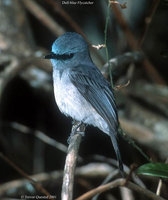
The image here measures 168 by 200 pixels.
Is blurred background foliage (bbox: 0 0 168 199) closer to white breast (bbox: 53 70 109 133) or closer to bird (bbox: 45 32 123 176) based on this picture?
bird (bbox: 45 32 123 176)

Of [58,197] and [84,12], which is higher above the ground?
[84,12]

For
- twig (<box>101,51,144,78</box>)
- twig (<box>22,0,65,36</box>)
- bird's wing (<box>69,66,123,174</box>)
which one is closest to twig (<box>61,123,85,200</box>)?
bird's wing (<box>69,66,123,174</box>)

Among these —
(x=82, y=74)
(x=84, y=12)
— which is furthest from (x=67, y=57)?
(x=84, y=12)

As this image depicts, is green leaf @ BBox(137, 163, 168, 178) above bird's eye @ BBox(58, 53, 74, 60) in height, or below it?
below

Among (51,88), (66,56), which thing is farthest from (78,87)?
(51,88)

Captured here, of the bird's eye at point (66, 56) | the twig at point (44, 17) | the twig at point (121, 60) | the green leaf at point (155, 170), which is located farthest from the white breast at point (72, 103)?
the twig at point (44, 17)

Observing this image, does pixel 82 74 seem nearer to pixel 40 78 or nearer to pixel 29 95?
pixel 40 78

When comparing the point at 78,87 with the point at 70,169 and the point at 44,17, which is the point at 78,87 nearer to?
the point at 70,169
